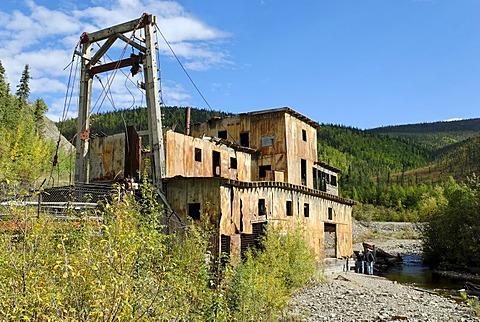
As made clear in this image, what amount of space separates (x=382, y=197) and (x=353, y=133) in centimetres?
8268

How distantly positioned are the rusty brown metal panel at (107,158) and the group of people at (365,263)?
19.8 meters

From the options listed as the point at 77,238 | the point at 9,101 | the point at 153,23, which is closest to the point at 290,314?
the point at 77,238

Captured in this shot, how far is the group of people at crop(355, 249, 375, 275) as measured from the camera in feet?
109

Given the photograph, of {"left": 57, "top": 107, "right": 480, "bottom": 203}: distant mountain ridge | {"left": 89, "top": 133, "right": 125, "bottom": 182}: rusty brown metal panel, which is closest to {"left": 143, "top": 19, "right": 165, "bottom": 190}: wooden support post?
{"left": 89, "top": 133, "right": 125, "bottom": 182}: rusty brown metal panel

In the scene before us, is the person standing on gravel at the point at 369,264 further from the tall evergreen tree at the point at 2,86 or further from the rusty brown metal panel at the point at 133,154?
the tall evergreen tree at the point at 2,86

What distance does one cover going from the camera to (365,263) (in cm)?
3503

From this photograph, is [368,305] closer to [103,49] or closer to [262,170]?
[262,170]

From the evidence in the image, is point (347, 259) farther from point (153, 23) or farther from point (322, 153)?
point (322, 153)

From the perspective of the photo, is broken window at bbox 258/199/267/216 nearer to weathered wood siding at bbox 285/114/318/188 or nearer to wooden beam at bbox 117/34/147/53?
weathered wood siding at bbox 285/114/318/188

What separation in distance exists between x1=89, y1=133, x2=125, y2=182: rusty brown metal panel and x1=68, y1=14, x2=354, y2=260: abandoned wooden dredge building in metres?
0.05

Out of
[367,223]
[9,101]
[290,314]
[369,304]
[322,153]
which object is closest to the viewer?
[290,314]

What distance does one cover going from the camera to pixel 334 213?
31.9 metres

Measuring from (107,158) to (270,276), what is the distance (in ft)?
41.7

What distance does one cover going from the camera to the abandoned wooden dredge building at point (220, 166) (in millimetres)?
20594
